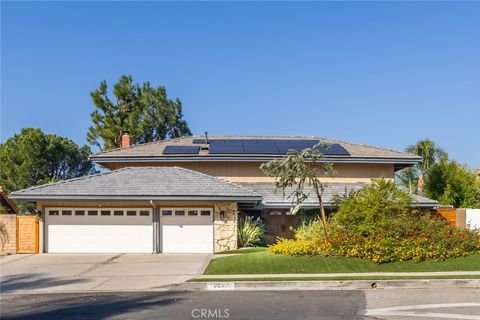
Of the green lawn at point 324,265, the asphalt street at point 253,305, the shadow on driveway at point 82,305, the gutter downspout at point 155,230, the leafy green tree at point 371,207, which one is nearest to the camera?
the asphalt street at point 253,305

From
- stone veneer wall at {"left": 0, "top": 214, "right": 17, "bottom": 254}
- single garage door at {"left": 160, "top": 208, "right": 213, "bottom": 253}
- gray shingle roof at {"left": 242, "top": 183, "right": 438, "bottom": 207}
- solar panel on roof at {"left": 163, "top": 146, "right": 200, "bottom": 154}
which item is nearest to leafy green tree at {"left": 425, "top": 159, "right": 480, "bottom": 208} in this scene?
gray shingle roof at {"left": 242, "top": 183, "right": 438, "bottom": 207}

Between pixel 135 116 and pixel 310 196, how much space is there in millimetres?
29604

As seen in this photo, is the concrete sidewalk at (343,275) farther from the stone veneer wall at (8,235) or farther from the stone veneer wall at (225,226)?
the stone veneer wall at (8,235)

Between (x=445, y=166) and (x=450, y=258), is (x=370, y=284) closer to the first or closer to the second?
(x=450, y=258)

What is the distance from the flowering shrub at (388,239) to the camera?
1770 cm

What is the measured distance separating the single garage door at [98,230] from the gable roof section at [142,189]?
819 mm

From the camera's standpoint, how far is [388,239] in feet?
59.3

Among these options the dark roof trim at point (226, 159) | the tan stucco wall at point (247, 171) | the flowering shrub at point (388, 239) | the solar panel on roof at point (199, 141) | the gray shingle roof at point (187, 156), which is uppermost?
the solar panel on roof at point (199, 141)

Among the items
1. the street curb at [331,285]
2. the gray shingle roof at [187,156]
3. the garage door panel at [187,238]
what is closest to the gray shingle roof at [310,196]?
the gray shingle roof at [187,156]

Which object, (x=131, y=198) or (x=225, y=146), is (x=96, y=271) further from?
(x=225, y=146)

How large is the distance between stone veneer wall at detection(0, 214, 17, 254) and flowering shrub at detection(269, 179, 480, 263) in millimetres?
11054

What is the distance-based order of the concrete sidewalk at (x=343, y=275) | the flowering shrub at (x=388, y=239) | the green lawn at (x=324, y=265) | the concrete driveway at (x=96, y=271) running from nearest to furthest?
the concrete driveway at (x=96, y=271)
the concrete sidewalk at (x=343, y=275)
the green lawn at (x=324, y=265)
the flowering shrub at (x=388, y=239)

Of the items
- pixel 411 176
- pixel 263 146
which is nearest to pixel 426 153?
pixel 411 176

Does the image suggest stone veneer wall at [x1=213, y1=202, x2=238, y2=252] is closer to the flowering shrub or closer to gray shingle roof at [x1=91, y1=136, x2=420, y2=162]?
the flowering shrub
